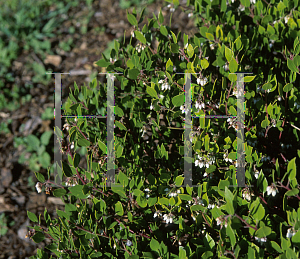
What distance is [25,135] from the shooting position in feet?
10.1

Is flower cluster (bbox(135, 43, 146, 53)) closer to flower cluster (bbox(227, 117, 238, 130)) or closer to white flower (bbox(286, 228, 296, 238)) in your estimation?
flower cluster (bbox(227, 117, 238, 130))

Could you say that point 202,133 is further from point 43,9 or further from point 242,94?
point 43,9

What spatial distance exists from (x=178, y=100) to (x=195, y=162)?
27cm

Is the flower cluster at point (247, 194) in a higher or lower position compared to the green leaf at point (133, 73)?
lower

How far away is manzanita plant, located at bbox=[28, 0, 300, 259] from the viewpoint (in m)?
1.17

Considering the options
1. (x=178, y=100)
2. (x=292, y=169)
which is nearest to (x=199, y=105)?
(x=178, y=100)

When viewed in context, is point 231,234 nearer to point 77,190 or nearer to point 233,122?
point 233,122

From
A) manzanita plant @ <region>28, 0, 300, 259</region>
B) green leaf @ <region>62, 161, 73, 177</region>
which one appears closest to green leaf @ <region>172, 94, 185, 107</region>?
manzanita plant @ <region>28, 0, 300, 259</region>

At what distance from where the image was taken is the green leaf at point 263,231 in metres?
1.03

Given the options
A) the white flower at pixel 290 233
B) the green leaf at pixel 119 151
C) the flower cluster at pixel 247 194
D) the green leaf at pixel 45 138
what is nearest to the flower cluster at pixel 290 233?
the white flower at pixel 290 233

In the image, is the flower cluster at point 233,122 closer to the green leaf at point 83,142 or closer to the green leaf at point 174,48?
the green leaf at point 174,48

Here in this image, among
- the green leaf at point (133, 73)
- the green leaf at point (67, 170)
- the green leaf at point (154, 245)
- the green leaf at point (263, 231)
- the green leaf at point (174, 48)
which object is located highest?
the green leaf at point (174, 48)

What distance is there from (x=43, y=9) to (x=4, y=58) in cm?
92

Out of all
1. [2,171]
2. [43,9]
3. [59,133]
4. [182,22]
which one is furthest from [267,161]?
[43,9]
